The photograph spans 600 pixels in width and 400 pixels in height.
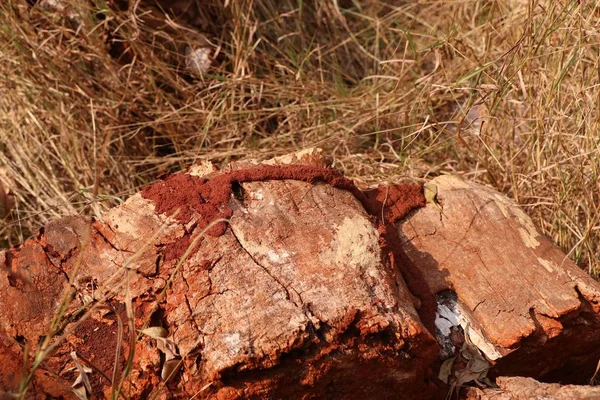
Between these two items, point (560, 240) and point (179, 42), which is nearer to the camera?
point (560, 240)

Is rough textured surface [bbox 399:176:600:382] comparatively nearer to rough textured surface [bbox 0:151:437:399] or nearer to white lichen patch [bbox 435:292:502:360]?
white lichen patch [bbox 435:292:502:360]

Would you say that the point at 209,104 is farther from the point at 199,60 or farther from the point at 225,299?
the point at 225,299

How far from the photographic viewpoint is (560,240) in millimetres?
2775

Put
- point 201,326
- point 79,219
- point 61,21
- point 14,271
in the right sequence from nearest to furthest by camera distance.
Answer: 1. point 201,326
2. point 14,271
3. point 79,219
4. point 61,21

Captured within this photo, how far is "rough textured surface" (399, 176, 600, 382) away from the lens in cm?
216

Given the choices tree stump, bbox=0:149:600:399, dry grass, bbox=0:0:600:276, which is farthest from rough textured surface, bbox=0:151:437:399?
dry grass, bbox=0:0:600:276

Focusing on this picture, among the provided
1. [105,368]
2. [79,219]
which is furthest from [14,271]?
[105,368]

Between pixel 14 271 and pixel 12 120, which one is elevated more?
pixel 14 271

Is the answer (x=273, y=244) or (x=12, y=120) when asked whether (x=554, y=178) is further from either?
(x=12, y=120)

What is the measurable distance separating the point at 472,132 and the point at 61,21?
7.03ft

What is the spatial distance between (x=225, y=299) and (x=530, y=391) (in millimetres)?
936

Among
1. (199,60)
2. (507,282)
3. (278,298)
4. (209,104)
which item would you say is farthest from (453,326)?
(199,60)

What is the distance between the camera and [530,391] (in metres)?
2.00

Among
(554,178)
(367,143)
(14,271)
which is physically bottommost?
(367,143)
